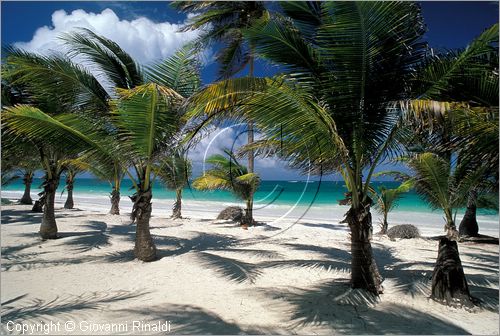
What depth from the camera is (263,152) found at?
210 inches

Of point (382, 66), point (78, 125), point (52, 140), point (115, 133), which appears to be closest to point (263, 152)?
point (382, 66)

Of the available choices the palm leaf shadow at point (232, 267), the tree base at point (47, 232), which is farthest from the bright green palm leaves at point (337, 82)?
the tree base at point (47, 232)

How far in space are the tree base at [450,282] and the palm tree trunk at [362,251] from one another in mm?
763

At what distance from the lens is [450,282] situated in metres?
4.09

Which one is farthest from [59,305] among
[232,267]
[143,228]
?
[232,267]

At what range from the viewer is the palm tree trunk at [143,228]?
19.1ft

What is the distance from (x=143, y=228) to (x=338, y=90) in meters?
4.44

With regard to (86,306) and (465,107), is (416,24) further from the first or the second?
(86,306)

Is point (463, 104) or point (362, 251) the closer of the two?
point (463, 104)

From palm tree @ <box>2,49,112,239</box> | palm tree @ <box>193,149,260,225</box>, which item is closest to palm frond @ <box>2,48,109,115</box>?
palm tree @ <box>2,49,112,239</box>

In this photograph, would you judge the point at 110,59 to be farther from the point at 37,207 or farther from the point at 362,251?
the point at 37,207

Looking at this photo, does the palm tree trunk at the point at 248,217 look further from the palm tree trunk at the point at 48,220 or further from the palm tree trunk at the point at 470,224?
the palm tree trunk at the point at 470,224
